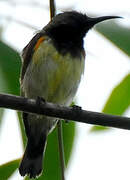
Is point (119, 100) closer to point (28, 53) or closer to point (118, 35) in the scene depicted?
point (118, 35)

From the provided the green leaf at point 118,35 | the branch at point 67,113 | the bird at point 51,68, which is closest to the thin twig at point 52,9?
the green leaf at point 118,35

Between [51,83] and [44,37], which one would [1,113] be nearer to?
[51,83]

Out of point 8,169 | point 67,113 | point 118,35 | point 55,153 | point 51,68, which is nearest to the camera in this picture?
point 118,35

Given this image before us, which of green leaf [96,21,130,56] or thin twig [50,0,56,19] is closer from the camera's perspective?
green leaf [96,21,130,56]

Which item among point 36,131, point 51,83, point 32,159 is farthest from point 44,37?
point 32,159

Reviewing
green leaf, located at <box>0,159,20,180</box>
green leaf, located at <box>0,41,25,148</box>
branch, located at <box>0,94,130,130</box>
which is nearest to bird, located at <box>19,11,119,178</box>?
branch, located at <box>0,94,130,130</box>

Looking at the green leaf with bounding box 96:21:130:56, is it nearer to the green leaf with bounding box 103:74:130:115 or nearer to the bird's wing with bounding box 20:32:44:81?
the green leaf with bounding box 103:74:130:115

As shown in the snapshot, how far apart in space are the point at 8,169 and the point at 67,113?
1.59ft

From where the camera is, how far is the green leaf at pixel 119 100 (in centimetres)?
176

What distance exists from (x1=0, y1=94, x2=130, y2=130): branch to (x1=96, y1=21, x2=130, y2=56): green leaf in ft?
1.38

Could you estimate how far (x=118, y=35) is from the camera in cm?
159

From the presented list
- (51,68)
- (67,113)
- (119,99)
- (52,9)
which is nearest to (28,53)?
(51,68)

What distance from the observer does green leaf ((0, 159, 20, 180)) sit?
1659mm

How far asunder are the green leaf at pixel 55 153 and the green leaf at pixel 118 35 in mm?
512
